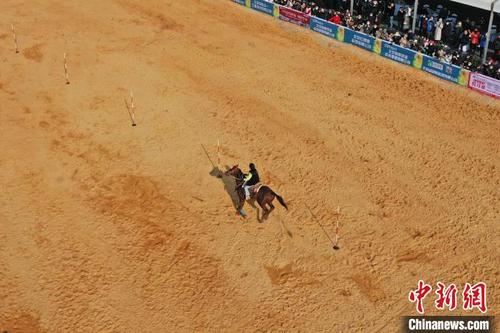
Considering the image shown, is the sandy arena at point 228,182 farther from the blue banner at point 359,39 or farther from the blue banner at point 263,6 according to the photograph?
the blue banner at point 263,6

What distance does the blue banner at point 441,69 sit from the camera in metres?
29.2

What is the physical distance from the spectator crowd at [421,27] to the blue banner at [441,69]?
34 cm

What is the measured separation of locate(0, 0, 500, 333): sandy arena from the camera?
18.9 m

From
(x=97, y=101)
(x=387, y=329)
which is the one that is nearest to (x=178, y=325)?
(x=387, y=329)

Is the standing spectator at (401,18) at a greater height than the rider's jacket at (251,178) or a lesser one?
greater

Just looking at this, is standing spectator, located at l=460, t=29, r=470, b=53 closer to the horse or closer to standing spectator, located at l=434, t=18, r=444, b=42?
standing spectator, located at l=434, t=18, r=444, b=42

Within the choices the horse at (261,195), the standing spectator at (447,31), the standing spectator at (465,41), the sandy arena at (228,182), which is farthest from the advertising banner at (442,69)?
the horse at (261,195)

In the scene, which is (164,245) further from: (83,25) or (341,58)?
(83,25)

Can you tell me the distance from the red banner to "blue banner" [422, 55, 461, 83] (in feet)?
25.0

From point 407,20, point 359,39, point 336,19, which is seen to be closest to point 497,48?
point 407,20

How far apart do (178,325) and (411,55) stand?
1935 cm

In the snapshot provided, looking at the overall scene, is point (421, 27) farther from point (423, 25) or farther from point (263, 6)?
point (263, 6)

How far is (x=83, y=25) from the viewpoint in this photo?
35875 mm

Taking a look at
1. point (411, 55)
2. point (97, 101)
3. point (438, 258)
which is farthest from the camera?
point (411, 55)
